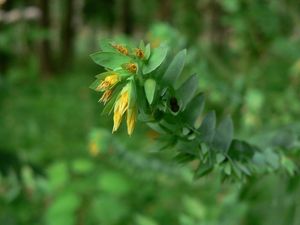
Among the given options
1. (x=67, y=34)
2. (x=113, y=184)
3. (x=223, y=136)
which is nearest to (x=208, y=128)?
(x=223, y=136)

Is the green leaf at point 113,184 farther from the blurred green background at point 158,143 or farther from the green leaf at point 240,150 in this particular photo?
the green leaf at point 240,150

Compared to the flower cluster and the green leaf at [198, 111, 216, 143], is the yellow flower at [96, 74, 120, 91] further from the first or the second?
the green leaf at [198, 111, 216, 143]

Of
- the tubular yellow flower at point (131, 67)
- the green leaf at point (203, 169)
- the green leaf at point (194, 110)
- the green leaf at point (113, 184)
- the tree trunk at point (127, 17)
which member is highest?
the tree trunk at point (127, 17)

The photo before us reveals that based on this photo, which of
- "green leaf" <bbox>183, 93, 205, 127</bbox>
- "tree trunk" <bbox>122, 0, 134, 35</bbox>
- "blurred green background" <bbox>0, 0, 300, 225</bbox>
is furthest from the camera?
"tree trunk" <bbox>122, 0, 134, 35</bbox>

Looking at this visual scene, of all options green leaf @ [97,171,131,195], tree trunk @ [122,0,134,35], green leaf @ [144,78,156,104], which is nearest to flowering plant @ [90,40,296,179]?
green leaf @ [144,78,156,104]

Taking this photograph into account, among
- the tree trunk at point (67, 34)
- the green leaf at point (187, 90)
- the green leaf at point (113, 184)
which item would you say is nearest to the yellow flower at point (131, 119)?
the green leaf at point (187, 90)

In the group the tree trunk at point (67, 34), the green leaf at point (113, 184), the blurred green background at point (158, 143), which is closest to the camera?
the blurred green background at point (158, 143)

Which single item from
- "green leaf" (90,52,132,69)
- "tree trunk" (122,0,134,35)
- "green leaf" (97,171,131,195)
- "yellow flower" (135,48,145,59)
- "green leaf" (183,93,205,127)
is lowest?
"green leaf" (97,171,131,195)
